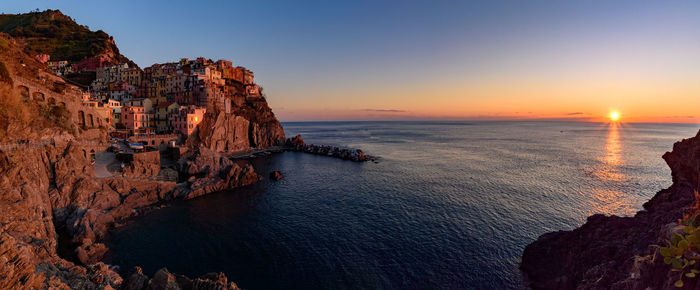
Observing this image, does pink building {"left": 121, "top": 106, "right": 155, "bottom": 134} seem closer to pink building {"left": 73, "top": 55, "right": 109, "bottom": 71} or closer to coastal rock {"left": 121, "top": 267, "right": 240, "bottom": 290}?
pink building {"left": 73, "top": 55, "right": 109, "bottom": 71}

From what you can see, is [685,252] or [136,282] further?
[136,282]

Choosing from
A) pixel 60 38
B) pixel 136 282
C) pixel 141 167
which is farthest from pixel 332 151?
pixel 60 38

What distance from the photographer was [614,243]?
2108cm

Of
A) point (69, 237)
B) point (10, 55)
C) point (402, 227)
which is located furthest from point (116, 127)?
point (402, 227)

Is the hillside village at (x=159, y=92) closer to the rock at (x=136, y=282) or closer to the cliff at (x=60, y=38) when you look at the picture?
the cliff at (x=60, y=38)

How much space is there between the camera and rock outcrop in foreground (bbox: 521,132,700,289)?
699 inches

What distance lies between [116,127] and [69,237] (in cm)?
Answer: 5358

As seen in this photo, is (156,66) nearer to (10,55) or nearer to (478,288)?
(10,55)

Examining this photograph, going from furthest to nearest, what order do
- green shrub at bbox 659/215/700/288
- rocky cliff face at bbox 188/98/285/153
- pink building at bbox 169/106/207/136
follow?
1. rocky cliff face at bbox 188/98/285/153
2. pink building at bbox 169/106/207/136
3. green shrub at bbox 659/215/700/288

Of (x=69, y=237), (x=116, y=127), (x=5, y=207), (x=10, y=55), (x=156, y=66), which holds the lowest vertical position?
(x=69, y=237)

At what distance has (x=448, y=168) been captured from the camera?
2876 inches

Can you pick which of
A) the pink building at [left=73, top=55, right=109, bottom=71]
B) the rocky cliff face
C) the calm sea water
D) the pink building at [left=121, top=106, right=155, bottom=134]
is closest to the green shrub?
the calm sea water

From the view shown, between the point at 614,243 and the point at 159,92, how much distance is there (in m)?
119

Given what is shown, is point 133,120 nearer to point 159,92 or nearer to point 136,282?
point 159,92
